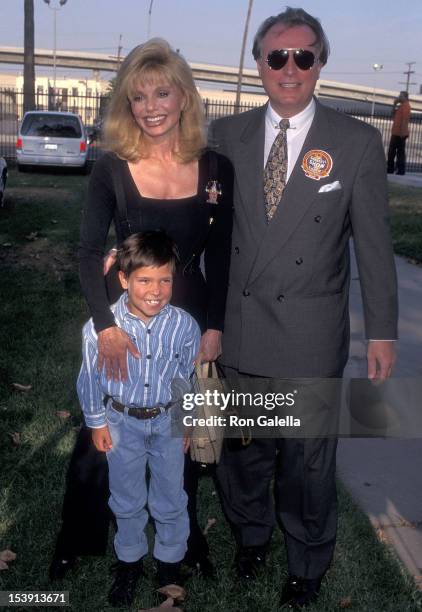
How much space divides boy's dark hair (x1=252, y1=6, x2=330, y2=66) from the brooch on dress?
55cm

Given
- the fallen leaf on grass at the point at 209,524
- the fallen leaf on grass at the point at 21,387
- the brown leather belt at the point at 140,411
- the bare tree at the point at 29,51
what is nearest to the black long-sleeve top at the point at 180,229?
the brown leather belt at the point at 140,411

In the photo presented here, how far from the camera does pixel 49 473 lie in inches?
164

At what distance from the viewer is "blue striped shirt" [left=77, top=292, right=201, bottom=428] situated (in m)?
2.80

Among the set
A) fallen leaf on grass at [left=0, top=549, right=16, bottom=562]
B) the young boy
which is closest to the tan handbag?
the young boy

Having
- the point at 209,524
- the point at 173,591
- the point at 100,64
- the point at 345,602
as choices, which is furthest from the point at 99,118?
the point at 100,64

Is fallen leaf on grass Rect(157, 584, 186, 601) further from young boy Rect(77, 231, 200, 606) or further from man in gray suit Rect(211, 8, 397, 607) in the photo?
man in gray suit Rect(211, 8, 397, 607)

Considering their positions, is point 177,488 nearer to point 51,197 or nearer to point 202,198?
point 202,198

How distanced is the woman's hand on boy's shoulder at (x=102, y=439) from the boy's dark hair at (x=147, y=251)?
0.66 meters

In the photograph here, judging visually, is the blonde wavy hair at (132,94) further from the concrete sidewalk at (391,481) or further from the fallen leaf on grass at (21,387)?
the fallen leaf on grass at (21,387)

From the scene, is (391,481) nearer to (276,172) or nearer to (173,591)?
(173,591)

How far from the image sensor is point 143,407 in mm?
2865

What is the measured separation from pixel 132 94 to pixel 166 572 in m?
1.98

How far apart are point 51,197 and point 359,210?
1238 centimetres

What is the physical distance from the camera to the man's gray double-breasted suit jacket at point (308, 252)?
279cm
